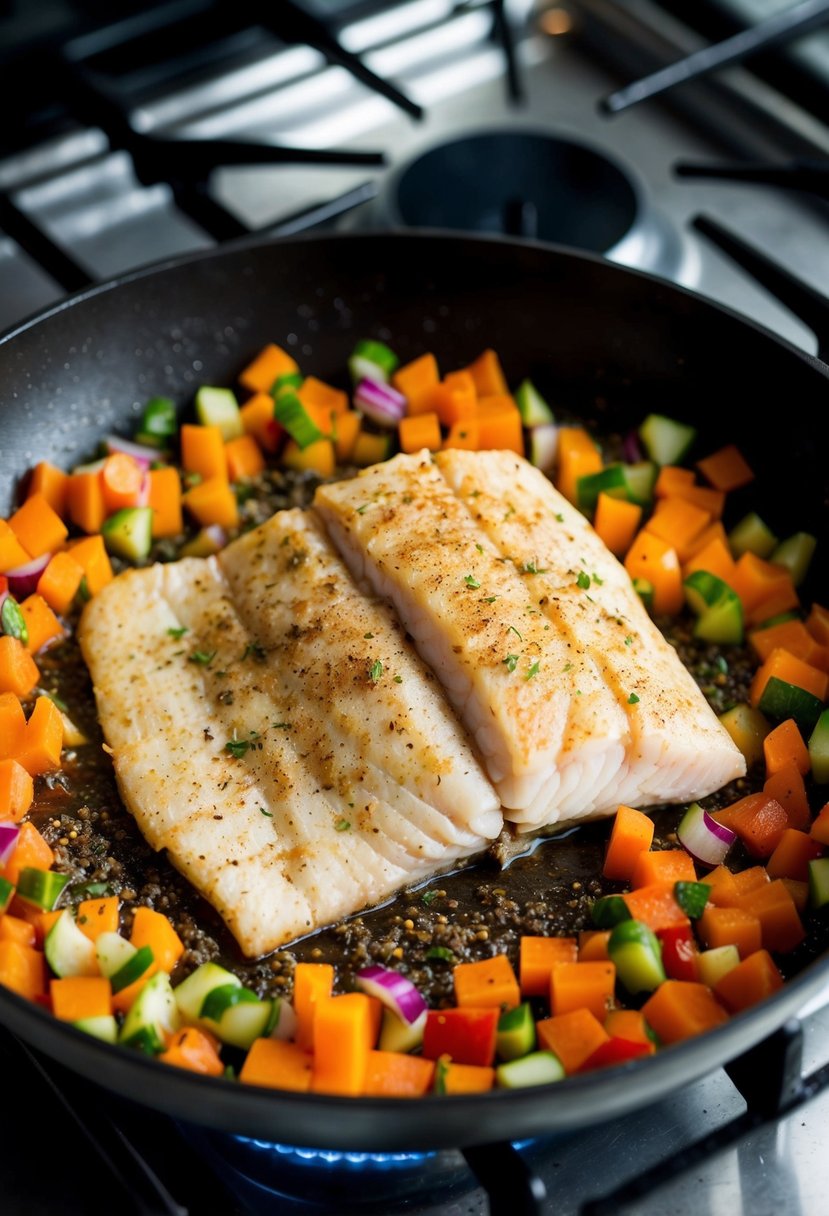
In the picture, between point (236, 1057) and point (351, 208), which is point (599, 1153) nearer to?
point (236, 1057)

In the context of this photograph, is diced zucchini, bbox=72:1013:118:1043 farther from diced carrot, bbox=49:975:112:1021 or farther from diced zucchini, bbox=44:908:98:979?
diced zucchini, bbox=44:908:98:979

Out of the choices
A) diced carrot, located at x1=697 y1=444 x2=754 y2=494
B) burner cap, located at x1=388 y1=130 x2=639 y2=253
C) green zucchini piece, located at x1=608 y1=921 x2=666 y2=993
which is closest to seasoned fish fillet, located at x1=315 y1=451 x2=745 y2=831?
green zucchini piece, located at x1=608 y1=921 x2=666 y2=993

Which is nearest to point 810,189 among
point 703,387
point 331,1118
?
point 703,387

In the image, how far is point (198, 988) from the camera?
203cm

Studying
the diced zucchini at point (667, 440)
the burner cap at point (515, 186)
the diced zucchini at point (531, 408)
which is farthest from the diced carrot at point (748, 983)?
the burner cap at point (515, 186)

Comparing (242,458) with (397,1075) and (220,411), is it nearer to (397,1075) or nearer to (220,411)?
(220,411)

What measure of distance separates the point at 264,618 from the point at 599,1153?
1090 millimetres

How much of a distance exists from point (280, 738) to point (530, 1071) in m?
0.73

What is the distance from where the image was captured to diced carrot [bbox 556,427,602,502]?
9.39ft

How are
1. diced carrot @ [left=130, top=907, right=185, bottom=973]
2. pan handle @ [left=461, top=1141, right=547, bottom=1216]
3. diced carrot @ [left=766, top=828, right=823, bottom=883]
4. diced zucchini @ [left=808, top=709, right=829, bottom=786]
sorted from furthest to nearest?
diced zucchini @ [left=808, top=709, right=829, bottom=786], diced carrot @ [left=766, top=828, right=823, bottom=883], diced carrot @ [left=130, top=907, right=185, bottom=973], pan handle @ [left=461, top=1141, right=547, bottom=1216]

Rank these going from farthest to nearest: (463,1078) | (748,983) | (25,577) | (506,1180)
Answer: (25,577) → (748,983) → (463,1078) → (506,1180)

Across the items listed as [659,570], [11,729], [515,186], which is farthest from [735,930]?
[515,186]

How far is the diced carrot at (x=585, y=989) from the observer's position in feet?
6.64

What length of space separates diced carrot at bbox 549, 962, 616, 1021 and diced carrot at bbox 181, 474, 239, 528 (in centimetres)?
126
